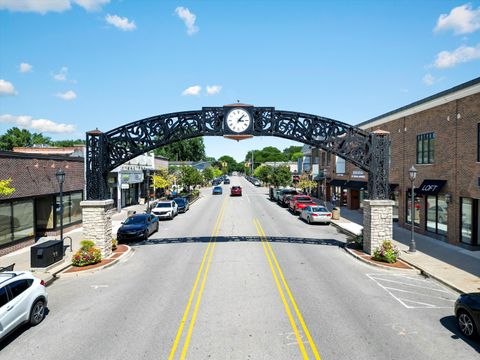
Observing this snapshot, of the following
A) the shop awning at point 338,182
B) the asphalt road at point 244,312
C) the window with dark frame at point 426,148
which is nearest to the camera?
the asphalt road at point 244,312

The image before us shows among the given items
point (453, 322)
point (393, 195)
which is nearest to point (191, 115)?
point (453, 322)

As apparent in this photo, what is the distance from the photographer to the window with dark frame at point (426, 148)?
21.1 meters

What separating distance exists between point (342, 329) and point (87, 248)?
11277 mm

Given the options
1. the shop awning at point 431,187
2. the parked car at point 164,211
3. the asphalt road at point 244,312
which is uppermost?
the shop awning at point 431,187

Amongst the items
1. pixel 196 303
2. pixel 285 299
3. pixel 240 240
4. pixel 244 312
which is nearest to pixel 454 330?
pixel 285 299

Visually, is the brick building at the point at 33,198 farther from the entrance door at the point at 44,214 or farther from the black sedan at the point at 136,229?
the black sedan at the point at 136,229

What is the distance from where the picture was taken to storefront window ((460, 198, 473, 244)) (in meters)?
17.8

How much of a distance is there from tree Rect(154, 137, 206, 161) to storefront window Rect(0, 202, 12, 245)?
11320 cm

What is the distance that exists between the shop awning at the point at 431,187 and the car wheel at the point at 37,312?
2008 cm

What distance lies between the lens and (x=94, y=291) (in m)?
11.9

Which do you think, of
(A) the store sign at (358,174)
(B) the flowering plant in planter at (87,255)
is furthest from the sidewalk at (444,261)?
(B) the flowering plant in planter at (87,255)

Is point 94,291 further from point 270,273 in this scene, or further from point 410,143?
point 410,143

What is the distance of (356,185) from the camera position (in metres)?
32.6

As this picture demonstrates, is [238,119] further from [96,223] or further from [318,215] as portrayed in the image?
[318,215]
